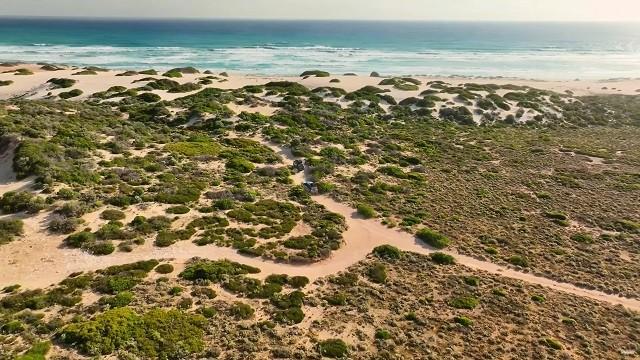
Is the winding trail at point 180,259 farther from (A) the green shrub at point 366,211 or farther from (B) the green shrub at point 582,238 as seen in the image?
(B) the green shrub at point 582,238

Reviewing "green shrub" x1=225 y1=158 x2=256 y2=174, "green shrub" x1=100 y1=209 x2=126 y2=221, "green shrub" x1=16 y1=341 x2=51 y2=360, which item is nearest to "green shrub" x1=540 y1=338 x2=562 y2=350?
"green shrub" x1=16 y1=341 x2=51 y2=360

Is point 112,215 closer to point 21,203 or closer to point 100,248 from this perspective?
point 100,248

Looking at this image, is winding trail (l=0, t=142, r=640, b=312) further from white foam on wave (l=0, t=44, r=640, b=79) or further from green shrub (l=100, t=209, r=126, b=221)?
white foam on wave (l=0, t=44, r=640, b=79)

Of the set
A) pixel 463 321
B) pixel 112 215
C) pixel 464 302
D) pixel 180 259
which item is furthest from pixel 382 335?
pixel 112 215

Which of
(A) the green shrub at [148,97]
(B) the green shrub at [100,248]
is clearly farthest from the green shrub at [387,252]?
(A) the green shrub at [148,97]

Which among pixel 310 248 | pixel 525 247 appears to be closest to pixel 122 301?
pixel 310 248
